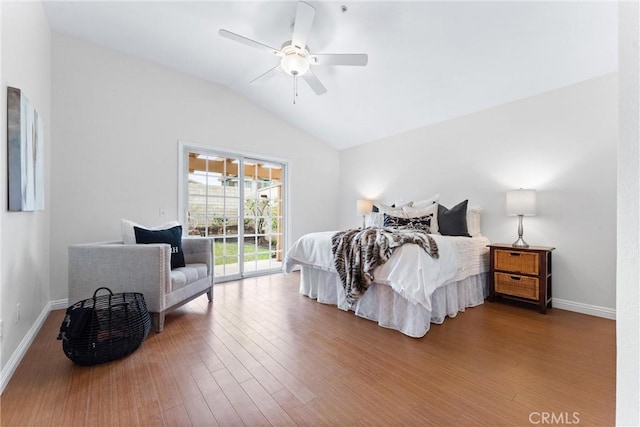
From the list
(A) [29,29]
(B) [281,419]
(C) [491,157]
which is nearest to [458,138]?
(C) [491,157]

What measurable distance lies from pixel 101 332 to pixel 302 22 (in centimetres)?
272

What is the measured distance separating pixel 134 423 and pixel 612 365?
113 inches

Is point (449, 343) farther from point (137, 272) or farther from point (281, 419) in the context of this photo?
point (137, 272)

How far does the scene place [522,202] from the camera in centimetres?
300

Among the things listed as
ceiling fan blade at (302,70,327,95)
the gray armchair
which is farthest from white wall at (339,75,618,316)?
the gray armchair

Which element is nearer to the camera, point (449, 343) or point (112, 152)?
point (449, 343)

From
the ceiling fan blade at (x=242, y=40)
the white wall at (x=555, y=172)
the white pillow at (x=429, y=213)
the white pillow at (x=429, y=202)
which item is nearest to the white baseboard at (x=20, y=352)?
the ceiling fan blade at (x=242, y=40)

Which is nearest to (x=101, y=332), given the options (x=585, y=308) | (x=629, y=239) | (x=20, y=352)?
(x=20, y=352)

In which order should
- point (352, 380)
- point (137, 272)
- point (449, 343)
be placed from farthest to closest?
point (137, 272), point (449, 343), point (352, 380)

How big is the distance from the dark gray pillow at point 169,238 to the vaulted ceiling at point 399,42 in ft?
6.98

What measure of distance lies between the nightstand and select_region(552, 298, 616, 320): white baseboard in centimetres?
10

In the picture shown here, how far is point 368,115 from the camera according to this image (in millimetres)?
4234

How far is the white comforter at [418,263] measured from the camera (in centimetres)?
228

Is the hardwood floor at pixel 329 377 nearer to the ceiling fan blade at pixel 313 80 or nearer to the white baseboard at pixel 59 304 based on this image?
the white baseboard at pixel 59 304
